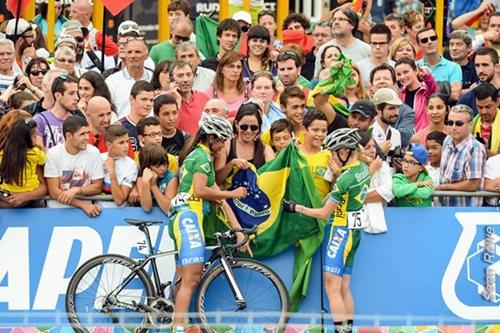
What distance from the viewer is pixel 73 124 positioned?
1598cm

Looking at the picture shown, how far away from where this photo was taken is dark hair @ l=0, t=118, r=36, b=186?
15.8 meters

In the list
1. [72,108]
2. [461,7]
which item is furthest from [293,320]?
[461,7]

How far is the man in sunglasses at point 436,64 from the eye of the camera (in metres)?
19.8

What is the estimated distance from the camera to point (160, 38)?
2133cm

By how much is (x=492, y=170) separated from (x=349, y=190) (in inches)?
62.5

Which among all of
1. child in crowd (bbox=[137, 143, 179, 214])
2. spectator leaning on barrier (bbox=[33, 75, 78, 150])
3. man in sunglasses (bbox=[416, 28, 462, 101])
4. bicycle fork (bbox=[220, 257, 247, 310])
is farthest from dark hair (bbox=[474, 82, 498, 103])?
spectator leaning on barrier (bbox=[33, 75, 78, 150])

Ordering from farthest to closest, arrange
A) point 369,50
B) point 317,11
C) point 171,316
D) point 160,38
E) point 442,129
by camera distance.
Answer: point 317,11 → point 160,38 → point 369,50 → point 442,129 → point 171,316

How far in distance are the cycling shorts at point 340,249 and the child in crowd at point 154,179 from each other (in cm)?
144

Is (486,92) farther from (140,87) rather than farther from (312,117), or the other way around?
(140,87)

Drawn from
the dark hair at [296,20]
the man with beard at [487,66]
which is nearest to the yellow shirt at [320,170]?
the man with beard at [487,66]

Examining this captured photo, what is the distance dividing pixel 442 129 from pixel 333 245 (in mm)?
2723

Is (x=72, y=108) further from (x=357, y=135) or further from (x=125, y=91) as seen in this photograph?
(x=357, y=135)

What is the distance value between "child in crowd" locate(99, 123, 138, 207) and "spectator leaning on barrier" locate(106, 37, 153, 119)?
189 centimetres

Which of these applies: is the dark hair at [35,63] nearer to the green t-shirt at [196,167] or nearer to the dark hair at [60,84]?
the dark hair at [60,84]
